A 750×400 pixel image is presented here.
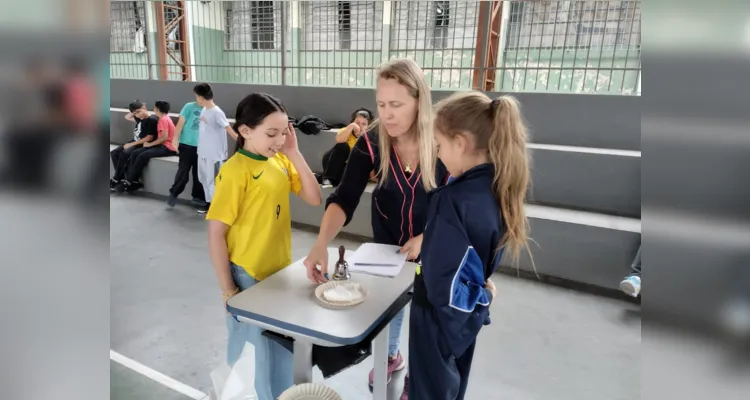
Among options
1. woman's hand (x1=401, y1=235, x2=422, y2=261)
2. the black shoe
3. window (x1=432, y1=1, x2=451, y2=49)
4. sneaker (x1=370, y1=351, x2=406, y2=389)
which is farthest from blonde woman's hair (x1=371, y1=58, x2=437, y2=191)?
window (x1=432, y1=1, x2=451, y2=49)

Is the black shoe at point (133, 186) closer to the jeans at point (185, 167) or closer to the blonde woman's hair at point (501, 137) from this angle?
the jeans at point (185, 167)

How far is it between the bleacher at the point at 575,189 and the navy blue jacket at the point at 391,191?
4.94 feet

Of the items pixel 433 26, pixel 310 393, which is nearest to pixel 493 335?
pixel 310 393

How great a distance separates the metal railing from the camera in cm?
462

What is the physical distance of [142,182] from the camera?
17.6ft

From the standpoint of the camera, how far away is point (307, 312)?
1.08 meters

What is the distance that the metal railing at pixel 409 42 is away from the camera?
15.2 feet

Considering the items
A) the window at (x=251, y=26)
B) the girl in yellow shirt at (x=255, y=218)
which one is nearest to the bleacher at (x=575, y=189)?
the girl in yellow shirt at (x=255, y=218)

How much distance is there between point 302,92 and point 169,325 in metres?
3.49

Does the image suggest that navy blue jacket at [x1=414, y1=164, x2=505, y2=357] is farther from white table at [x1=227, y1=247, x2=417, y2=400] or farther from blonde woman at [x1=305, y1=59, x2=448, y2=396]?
blonde woman at [x1=305, y1=59, x2=448, y2=396]

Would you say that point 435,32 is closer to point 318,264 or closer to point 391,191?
point 391,191

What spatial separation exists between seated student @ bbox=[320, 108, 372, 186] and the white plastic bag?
2.55 m

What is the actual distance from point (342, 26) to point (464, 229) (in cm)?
702

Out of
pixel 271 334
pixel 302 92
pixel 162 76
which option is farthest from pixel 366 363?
pixel 162 76
